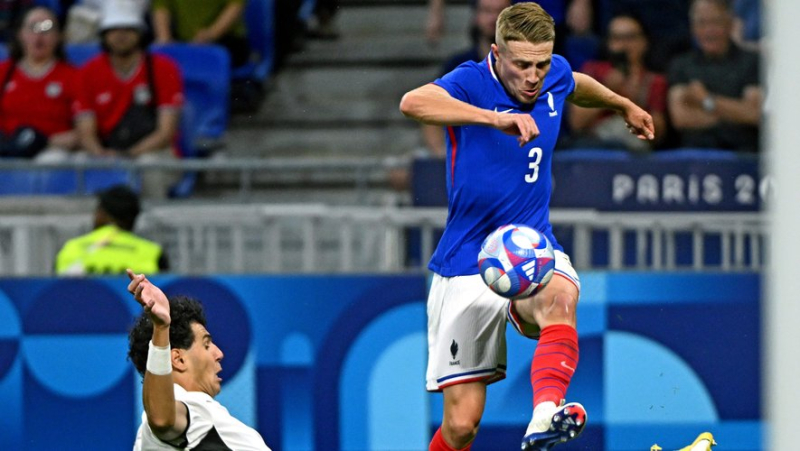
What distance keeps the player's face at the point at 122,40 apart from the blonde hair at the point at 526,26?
18.9ft

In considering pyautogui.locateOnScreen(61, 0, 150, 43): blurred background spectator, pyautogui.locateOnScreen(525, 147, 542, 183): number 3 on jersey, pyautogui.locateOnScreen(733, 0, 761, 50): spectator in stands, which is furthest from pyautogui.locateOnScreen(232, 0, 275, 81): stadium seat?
pyautogui.locateOnScreen(525, 147, 542, 183): number 3 on jersey

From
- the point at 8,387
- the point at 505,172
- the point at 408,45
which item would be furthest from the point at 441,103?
the point at 408,45

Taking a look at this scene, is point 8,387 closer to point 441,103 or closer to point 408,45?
point 441,103

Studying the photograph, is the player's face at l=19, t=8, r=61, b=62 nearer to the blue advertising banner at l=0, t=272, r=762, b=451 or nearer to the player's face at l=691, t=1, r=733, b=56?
the blue advertising banner at l=0, t=272, r=762, b=451

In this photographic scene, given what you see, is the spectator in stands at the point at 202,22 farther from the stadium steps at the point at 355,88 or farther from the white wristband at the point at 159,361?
the white wristband at the point at 159,361

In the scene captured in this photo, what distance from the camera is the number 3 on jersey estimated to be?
5.78 metres

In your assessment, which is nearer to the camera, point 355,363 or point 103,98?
point 355,363

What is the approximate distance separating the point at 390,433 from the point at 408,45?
4752mm

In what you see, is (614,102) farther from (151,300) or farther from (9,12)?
(9,12)

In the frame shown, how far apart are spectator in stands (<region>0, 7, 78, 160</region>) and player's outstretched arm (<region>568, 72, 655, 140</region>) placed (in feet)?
18.9

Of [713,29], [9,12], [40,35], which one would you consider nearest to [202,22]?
[40,35]

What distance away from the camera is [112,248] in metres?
8.95

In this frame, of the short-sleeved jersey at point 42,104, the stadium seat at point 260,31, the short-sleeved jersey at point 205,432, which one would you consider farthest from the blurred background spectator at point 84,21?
the short-sleeved jersey at point 205,432

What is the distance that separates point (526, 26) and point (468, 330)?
130 cm
